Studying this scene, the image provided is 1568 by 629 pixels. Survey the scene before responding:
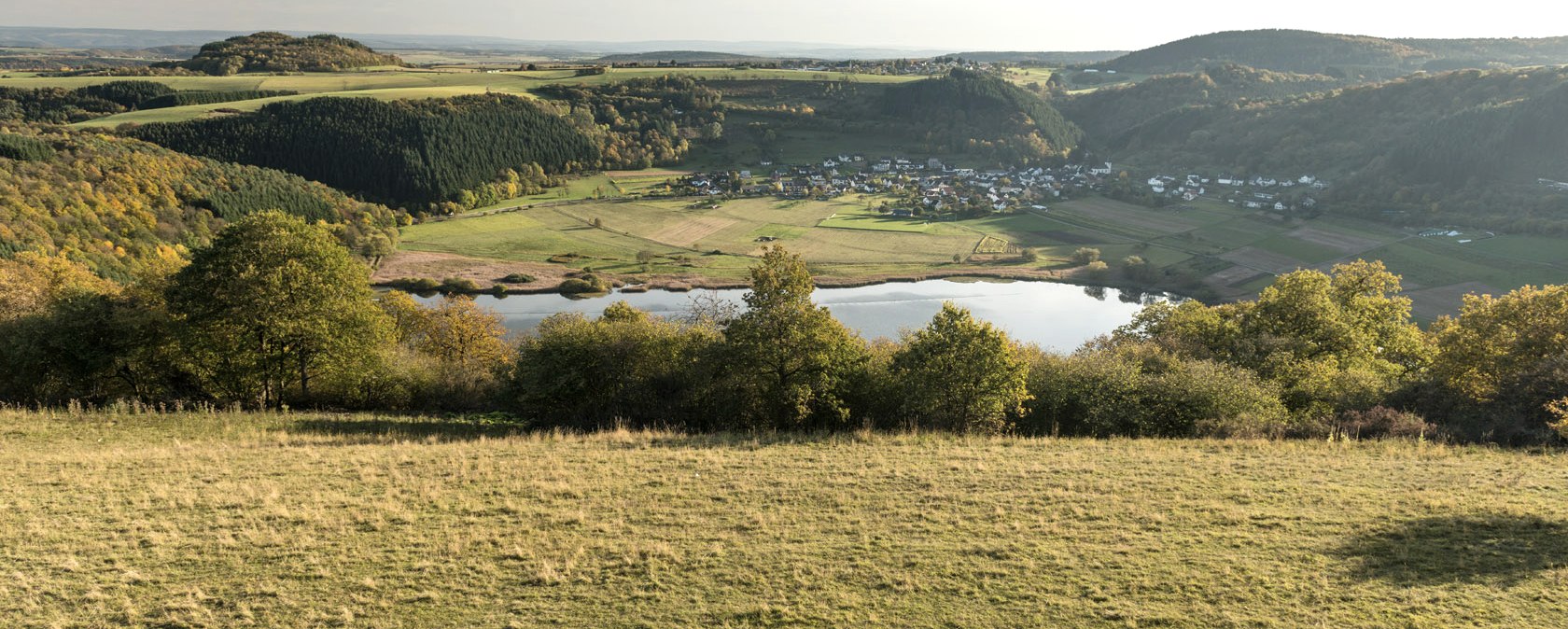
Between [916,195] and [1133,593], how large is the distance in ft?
480

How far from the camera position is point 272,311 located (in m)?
28.5

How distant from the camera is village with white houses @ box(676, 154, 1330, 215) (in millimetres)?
146000

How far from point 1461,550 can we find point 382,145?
154 m

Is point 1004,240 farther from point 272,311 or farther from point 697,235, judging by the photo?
point 272,311

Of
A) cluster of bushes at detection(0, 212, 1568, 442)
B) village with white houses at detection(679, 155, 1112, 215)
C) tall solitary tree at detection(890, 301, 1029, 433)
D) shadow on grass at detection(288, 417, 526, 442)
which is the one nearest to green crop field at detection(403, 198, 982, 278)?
village with white houses at detection(679, 155, 1112, 215)

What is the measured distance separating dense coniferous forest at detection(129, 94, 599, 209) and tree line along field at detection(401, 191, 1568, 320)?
1535 centimetres

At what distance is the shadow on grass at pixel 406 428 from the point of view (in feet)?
81.8

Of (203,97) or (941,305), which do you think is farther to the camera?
(203,97)

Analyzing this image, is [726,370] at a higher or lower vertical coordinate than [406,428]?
higher

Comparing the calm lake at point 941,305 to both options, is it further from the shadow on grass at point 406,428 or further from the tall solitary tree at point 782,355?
the shadow on grass at point 406,428

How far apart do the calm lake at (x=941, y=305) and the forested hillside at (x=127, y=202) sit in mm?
25951

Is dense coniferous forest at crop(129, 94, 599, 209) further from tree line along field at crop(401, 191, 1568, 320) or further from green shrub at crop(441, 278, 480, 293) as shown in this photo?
green shrub at crop(441, 278, 480, 293)

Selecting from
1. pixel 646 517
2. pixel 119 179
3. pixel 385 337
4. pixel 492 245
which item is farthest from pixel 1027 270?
pixel 119 179

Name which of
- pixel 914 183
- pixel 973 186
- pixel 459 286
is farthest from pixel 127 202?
pixel 973 186
